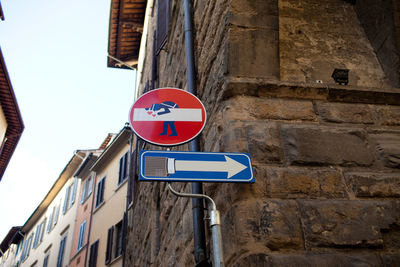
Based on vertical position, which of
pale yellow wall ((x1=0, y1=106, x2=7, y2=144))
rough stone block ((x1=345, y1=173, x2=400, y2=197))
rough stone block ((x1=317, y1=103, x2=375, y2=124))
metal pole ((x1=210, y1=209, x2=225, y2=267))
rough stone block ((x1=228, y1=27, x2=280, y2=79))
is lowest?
metal pole ((x1=210, y1=209, x2=225, y2=267))

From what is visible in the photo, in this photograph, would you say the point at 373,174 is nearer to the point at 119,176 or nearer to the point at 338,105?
the point at 338,105

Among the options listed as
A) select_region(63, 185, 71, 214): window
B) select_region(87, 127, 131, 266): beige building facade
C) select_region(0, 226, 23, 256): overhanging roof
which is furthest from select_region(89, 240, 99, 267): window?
select_region(0, 226, 23, 256): overhanging roof

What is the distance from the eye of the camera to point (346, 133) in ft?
9.61

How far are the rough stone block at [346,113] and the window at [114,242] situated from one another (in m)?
11.7

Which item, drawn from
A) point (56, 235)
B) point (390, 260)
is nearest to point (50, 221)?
point (56, 235)

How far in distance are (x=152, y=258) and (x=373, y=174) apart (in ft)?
12.7

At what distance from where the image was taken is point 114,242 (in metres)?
14.2

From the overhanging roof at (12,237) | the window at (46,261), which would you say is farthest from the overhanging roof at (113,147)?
the overhanging roof at (12,237)

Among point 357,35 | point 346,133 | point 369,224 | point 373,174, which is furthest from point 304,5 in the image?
point 369,224

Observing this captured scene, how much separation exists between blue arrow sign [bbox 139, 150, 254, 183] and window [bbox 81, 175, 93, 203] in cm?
1686

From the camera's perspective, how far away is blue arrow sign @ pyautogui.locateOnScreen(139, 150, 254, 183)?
2.48m

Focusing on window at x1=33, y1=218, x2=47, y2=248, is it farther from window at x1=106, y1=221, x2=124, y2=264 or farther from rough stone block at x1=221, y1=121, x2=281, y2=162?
rough stone block at x1=221, y1=121, x2=281, y2=162

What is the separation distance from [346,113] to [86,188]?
701 inches

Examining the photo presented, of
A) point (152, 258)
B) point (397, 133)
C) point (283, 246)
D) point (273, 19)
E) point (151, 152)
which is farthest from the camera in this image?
point (152, 258)
